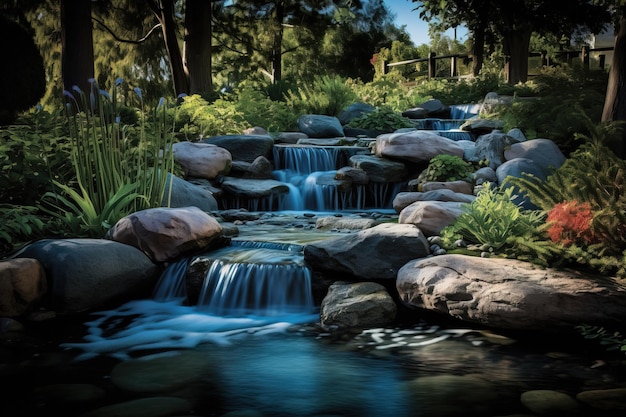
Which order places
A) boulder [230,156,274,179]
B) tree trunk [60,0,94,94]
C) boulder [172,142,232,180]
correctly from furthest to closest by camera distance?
1. tree trunk [60,0,94,94]
2. boulder [230,156,274,179]
3. boulder [172,142,232,180]

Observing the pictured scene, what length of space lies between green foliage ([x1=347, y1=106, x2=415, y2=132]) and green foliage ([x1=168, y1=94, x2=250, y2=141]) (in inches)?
100

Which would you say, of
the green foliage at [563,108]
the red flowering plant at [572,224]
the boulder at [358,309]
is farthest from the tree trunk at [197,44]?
the red flowering plant at [572,224]

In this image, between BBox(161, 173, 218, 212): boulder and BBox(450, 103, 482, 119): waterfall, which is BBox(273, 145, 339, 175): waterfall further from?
BBox(450, 103, 482, 119): waterfall

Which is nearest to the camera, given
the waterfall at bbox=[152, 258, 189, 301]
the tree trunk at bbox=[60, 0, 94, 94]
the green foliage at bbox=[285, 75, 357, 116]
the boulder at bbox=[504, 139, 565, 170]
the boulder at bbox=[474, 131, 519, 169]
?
the waterfall at bbox=[152, 258, 189, 301]

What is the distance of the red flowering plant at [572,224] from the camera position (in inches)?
220

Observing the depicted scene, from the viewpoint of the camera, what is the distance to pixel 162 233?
6.71m

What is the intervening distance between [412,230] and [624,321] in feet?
6.83

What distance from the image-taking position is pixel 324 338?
527 cm

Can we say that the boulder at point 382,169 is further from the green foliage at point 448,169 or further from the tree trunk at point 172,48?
the tree trunk at point 172,48

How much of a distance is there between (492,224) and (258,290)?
7.50ft

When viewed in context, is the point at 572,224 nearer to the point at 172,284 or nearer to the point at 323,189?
the point at 172,284

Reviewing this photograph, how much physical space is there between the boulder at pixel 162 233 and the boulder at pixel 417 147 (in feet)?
15.5

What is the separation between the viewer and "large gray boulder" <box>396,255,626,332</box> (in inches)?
199

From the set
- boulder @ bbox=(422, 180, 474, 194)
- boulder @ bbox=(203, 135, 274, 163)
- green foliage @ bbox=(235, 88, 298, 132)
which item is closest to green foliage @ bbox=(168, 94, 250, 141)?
green foliage @ bbox=(235, 88, 298, 132)
